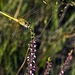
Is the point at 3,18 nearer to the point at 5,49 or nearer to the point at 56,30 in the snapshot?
the point at 5,49

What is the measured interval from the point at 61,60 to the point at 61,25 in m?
0.31

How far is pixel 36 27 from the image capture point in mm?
1371

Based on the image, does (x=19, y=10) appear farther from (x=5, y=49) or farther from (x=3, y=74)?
(x=3, y=74)

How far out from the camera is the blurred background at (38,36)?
1.14 metres

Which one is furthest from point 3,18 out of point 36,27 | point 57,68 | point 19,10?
point 57,68

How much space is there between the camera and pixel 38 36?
3.74ft

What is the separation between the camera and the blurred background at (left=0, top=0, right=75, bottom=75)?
1136 millimetres

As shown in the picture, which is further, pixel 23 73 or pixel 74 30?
pixel 74 30

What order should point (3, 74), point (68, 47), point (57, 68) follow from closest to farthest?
point (3, 74) < point (57, 68) < point (68, 47)

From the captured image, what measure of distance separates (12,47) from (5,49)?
58mm

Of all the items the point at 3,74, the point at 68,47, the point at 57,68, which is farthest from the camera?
the point at 68,47

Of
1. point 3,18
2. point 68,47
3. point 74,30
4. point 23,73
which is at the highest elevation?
point 3,18

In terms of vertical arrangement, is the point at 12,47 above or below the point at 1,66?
above

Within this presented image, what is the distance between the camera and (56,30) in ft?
4.26
